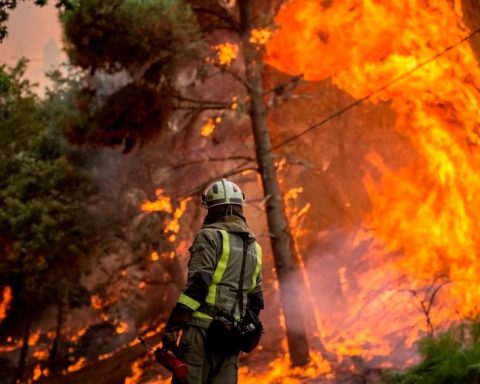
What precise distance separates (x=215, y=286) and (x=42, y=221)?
11756mm

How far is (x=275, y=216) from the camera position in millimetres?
10984

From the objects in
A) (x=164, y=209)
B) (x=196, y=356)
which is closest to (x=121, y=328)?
(x=164, y=209)

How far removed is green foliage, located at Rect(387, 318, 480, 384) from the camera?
6.22 m

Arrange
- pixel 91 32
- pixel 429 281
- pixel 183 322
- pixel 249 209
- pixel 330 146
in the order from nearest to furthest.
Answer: pixel 183 322, pixel 91 32, pixel 429 281, pixel 330 146, pixel 249 209

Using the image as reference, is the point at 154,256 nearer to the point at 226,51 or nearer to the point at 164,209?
the point at 164,209

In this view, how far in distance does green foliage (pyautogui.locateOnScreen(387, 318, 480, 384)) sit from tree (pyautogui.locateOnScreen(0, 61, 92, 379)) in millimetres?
10687

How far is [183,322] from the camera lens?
376 centimetres

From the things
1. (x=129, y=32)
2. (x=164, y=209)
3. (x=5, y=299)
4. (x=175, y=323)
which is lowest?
(x=175, y=323)

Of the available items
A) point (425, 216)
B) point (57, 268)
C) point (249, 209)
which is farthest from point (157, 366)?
point (249, 209)

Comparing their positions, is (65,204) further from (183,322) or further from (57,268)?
(183,322)

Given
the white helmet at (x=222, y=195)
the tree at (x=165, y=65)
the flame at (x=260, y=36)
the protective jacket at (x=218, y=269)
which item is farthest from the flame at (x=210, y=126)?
the protective jacket at (x=218, y=269)

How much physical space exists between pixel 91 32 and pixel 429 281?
963 centimetres

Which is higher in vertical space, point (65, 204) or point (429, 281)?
point (65, 204)

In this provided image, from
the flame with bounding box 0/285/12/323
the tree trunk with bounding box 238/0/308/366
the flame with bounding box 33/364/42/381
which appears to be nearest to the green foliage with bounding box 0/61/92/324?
the flame with bounding box 0/285/12/323
